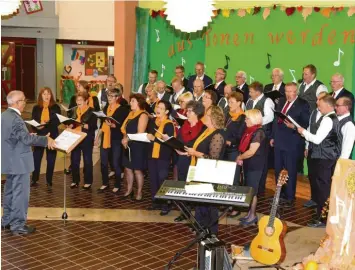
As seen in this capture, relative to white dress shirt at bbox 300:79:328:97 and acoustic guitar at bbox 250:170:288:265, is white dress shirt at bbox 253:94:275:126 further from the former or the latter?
acoustic guitar at bbox 250:170:288:265

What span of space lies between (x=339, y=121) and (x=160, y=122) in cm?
222

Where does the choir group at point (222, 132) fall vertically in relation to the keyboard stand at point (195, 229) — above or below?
above

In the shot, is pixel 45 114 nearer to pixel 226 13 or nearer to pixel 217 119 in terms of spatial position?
pixel 217 119

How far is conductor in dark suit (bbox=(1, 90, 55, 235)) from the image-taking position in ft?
21.6

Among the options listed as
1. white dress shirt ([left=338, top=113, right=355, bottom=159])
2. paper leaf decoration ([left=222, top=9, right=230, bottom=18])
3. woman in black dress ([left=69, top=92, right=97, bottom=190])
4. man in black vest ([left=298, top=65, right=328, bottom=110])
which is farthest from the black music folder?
paper leaf decoration ([left=222, top=9, right=230, bottom=18])

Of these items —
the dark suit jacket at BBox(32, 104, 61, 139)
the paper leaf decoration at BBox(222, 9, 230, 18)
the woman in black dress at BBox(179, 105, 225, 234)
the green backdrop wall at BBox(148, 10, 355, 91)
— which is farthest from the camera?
the paper leaf decoration at BBox(222, 9, 230, 18)

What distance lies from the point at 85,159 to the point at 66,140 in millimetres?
2044

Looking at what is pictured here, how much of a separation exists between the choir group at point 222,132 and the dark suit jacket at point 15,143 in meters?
1.51

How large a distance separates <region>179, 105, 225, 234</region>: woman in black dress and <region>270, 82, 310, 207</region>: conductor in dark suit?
182 cm

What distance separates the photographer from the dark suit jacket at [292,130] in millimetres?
8148

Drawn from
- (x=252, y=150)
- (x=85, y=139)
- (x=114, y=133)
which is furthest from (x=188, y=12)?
(x=85, y=139)

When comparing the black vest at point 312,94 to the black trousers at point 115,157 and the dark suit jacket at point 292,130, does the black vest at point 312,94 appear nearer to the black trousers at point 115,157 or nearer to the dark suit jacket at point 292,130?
the dark suit jacket at point 292,130

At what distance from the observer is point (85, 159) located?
29.7 feet

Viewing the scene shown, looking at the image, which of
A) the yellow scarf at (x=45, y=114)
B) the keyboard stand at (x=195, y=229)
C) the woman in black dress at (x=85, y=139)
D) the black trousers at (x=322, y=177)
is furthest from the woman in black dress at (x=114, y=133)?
the keyboard stand at (x=195, y=229)
